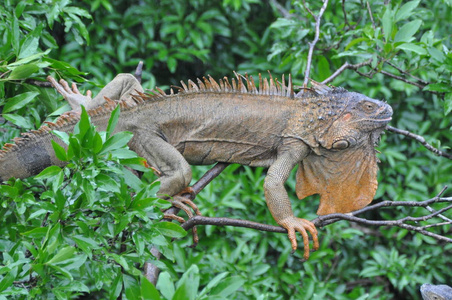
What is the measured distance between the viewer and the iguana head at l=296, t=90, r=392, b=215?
267cm

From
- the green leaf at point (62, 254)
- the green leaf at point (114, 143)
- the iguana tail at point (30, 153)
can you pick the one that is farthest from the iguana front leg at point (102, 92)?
the green leaf at point (62, 254)

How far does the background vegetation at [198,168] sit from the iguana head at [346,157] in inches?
16.2

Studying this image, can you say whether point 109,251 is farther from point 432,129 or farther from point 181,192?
point 432,129

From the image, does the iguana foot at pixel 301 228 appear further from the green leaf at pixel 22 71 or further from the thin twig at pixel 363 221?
the green leaf at pixel 22 71

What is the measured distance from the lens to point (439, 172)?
14.6 feet

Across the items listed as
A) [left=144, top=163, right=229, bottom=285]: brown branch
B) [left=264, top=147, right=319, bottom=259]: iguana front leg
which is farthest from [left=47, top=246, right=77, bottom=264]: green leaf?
[left=264, top=147, right=319, bottom=259]: iguana front leg

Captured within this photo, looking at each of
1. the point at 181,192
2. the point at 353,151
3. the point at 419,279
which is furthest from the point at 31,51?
the point at 419,279

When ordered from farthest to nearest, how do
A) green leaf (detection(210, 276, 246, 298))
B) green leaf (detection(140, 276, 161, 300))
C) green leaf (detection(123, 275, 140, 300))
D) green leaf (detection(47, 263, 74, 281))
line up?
green leaf (detection(123, 275, 140, 300))
green leaf (detection(47, 263, 74, 281))
green leaf (detection(210, 276, 246, 298))
green leaf (detection(140, 276, 161, 300))

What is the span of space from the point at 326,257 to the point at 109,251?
2.36 metres

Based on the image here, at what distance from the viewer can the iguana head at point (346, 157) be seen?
8.75ft

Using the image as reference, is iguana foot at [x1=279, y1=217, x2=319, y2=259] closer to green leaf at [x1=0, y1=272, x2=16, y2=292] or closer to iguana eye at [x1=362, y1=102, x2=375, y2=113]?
iguana eye at [x1=362, y1=102, x2=375, y2=113]

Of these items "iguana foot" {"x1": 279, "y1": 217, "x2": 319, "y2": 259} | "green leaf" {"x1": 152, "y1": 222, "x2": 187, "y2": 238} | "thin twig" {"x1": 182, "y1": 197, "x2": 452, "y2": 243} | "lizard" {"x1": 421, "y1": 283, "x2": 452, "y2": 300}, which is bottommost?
"lizard" {"x1": 421, "y1": 283, "x2": 452, "y2": 300}

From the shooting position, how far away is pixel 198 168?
4117mm

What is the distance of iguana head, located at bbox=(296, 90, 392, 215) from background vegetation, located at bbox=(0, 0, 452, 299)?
41cm
